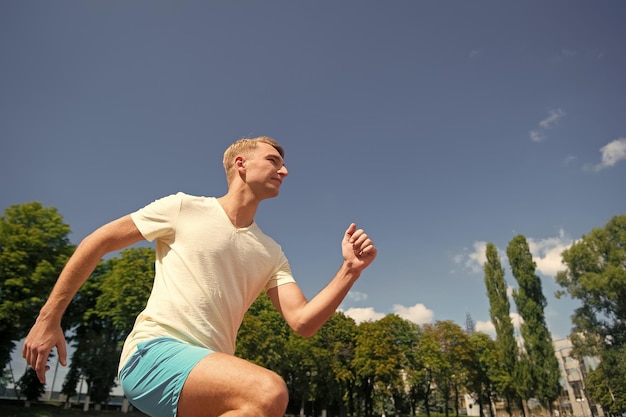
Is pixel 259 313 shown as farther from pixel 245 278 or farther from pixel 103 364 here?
pixel 245 278

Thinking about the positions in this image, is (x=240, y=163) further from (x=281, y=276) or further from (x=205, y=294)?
(x=205, y=294)

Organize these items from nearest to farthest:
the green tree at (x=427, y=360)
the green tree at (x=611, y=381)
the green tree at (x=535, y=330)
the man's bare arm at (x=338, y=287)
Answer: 1. the man's bare arm at (x=338, y=287)
2. the green tree at (x=611, y=381)
3. the green tree at (x=535, y=330)
4. the green tree at (x=427, y=360)

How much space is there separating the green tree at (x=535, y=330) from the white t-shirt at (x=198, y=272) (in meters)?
50.5

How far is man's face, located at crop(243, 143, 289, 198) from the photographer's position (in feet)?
9.78

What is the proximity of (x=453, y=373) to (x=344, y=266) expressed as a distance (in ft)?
163

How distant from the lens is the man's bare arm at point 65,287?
2316mm

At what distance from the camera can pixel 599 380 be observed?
130ft

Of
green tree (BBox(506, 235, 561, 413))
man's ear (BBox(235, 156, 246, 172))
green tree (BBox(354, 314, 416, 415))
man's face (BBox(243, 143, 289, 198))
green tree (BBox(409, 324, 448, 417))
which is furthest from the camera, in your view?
green tree (BBox(409, 324, 448, 417))

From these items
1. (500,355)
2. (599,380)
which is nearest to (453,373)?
(500,355)

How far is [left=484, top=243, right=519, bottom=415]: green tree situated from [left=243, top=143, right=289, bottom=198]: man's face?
51992mm

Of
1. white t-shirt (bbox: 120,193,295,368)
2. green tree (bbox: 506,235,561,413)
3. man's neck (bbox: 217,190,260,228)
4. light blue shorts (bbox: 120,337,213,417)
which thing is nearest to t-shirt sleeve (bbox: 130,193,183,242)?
white t-shirt (bbox: 120,193,295,368)

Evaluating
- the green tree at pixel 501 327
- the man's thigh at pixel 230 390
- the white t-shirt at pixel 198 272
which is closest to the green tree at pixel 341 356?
the green tree at pixel 501 327

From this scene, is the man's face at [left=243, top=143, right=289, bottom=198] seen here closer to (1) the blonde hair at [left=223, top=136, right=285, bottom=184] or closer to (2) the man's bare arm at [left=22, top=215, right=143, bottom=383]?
(1) the blonde hair at [left=223, top=136, right=285, bottom=184]

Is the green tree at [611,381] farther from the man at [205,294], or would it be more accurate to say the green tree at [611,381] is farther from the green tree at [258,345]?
the man at [205,294]
